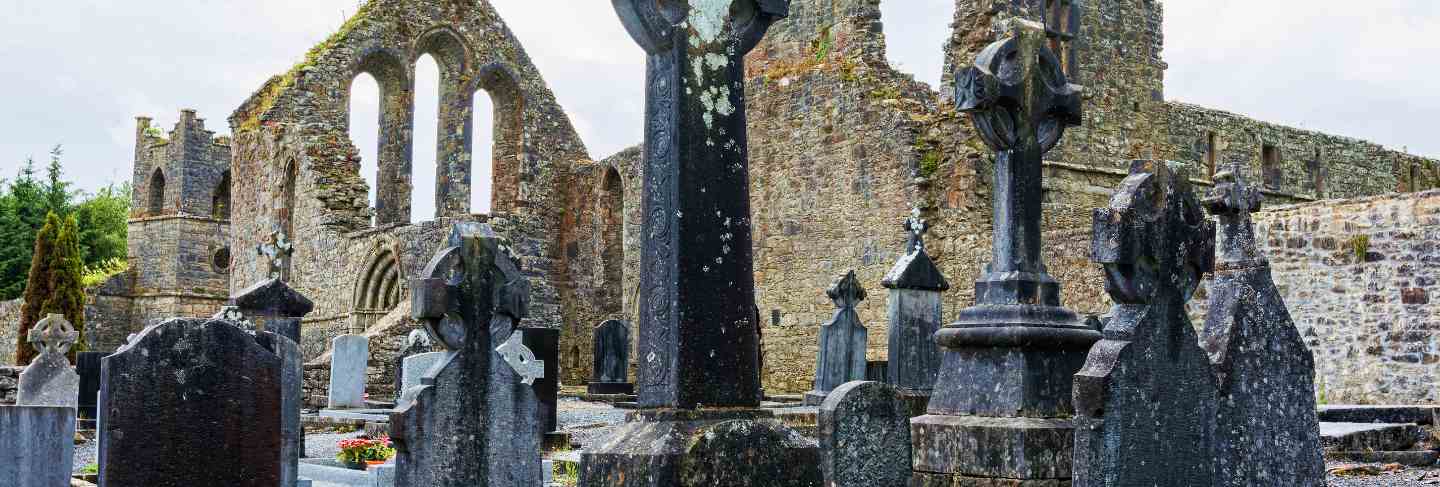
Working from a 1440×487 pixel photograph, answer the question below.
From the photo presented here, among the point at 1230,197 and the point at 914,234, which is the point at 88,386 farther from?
the point at 1230,197

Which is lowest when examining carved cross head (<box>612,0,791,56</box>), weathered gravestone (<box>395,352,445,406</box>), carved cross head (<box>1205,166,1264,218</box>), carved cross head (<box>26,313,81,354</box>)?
weathered gravestone (<box>395,352,445,406</box>)

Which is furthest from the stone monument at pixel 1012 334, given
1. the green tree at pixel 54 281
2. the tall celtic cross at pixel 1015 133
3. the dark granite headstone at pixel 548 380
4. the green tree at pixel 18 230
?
the green tree at pixel 18 230

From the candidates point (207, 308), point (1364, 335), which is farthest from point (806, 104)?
point (207, 308)

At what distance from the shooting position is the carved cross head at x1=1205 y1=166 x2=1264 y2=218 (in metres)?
5.98

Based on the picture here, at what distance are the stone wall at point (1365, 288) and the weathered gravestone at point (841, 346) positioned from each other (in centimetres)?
441

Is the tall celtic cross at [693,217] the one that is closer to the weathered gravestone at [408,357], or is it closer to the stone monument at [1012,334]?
the stone monument at [1012,334]

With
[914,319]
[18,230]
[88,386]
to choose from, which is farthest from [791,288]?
[18,230]

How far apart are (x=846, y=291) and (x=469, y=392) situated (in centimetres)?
821

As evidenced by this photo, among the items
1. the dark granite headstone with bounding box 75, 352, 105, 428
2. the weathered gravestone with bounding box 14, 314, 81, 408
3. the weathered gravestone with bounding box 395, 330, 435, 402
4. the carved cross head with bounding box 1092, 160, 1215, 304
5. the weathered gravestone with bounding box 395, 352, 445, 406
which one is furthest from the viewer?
the dark granite headstone with bounding box 75, 352, 105, 428

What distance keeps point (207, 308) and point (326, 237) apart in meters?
18.4

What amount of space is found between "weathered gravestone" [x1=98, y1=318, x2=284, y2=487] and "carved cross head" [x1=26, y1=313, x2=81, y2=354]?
6480mm

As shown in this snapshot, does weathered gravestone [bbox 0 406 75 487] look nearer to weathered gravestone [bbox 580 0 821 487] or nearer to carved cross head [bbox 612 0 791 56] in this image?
weathered gravestone [bbox 580 0 821 487]

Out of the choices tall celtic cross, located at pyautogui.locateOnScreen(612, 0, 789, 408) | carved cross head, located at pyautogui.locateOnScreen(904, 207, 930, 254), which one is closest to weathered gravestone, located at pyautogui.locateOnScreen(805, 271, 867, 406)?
carved cross head, located at pyautogui.locateOnScreen(904, 207, 930, 254)

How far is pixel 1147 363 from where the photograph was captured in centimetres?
539
